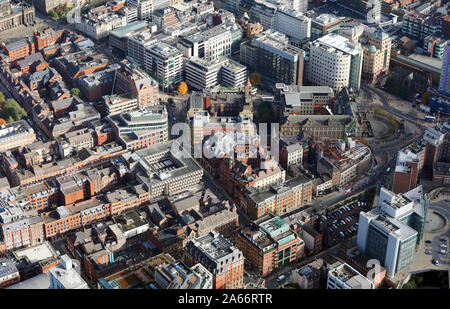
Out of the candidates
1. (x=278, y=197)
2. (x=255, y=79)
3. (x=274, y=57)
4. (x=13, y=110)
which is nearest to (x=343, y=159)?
(x=278, y=197)

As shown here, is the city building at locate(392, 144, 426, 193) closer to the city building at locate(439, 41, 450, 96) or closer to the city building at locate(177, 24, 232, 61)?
the city building at locate(439, 41, 450, 96)

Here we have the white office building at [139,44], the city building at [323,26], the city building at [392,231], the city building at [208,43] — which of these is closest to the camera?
the city building at [392,231]

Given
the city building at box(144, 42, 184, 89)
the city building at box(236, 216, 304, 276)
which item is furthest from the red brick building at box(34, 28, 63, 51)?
the city building at box(236, 216, 304, 276)

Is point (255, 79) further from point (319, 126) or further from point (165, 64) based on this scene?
point (319, 126)

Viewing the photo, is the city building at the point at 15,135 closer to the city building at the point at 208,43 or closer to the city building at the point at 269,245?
the city building at the point at 208,43

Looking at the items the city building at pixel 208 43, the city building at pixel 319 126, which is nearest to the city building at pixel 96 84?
the city building at pixel 208 43
